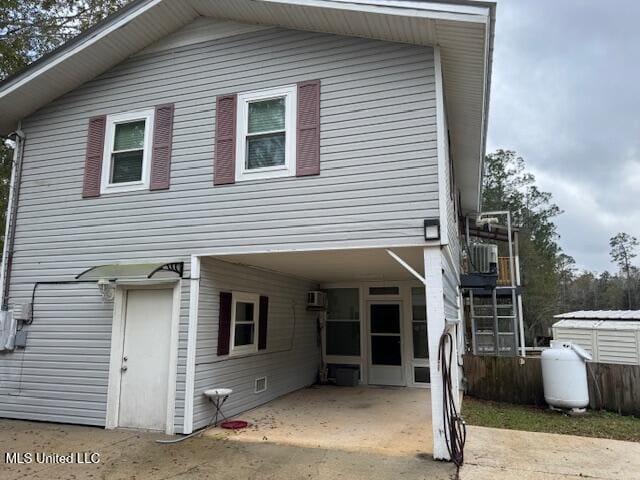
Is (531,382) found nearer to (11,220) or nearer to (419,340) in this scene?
(419,340)

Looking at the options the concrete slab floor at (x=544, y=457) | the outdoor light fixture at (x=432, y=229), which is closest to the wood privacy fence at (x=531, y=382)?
the concrete slab floor at (x=544, y=457)

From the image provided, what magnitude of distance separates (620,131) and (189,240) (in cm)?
3428

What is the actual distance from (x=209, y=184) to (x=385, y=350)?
19.2 feet

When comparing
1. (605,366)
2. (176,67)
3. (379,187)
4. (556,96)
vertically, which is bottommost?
(605,366)

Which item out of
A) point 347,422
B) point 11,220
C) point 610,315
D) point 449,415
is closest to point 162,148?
point 11,220

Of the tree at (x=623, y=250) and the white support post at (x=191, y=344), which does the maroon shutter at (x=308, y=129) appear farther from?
the tree at (x=623, y=250)

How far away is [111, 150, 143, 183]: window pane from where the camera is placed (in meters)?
6.62

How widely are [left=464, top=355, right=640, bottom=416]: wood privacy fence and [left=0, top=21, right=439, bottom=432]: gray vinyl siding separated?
5.14 m

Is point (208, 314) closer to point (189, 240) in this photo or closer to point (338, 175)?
point (189, 240)

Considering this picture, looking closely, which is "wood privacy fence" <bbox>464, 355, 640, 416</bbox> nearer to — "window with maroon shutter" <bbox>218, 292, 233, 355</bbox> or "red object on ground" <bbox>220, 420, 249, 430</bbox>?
"red object on ground" <bbox>220, 420, 249, 430</bbox>

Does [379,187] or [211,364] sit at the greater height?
[379,187]

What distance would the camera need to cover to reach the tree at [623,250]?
4228 cm

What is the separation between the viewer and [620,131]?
3036 centimetres

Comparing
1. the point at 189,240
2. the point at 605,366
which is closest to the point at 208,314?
the point at 189,240
